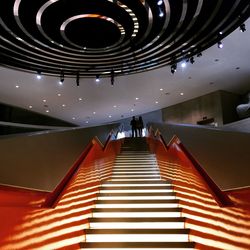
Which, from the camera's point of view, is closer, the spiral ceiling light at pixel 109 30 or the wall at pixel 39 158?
the wall at pixel 39 158

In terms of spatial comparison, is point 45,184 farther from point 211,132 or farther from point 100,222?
point 211,132

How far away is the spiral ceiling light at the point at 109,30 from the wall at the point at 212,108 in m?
6.49

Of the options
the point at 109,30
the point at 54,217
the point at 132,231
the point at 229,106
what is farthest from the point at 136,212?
the point at 229,106

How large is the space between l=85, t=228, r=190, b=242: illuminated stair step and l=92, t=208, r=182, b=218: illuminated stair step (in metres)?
0.46

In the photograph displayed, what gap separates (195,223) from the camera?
10.7 feet

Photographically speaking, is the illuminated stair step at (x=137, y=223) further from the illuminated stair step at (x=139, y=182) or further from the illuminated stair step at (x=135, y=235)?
the illuminated stair step at (x=139, y=182)

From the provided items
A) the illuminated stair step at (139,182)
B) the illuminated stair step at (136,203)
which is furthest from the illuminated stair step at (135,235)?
the illuminated stair step at (139,182)

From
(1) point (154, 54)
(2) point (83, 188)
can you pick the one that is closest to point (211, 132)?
(1) point (154, 54)

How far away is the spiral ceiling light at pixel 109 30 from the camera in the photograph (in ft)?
23.1

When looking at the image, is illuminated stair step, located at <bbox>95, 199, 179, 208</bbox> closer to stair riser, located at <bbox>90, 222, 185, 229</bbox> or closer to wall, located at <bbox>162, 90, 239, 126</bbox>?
stair riser, located at <bbox>90, 222, 185, 229</bbox>

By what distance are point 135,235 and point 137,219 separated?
327 mm

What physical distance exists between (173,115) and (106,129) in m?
7.75

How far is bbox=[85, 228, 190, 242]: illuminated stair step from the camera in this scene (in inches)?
130

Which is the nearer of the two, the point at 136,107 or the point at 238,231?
the point at 238,231
